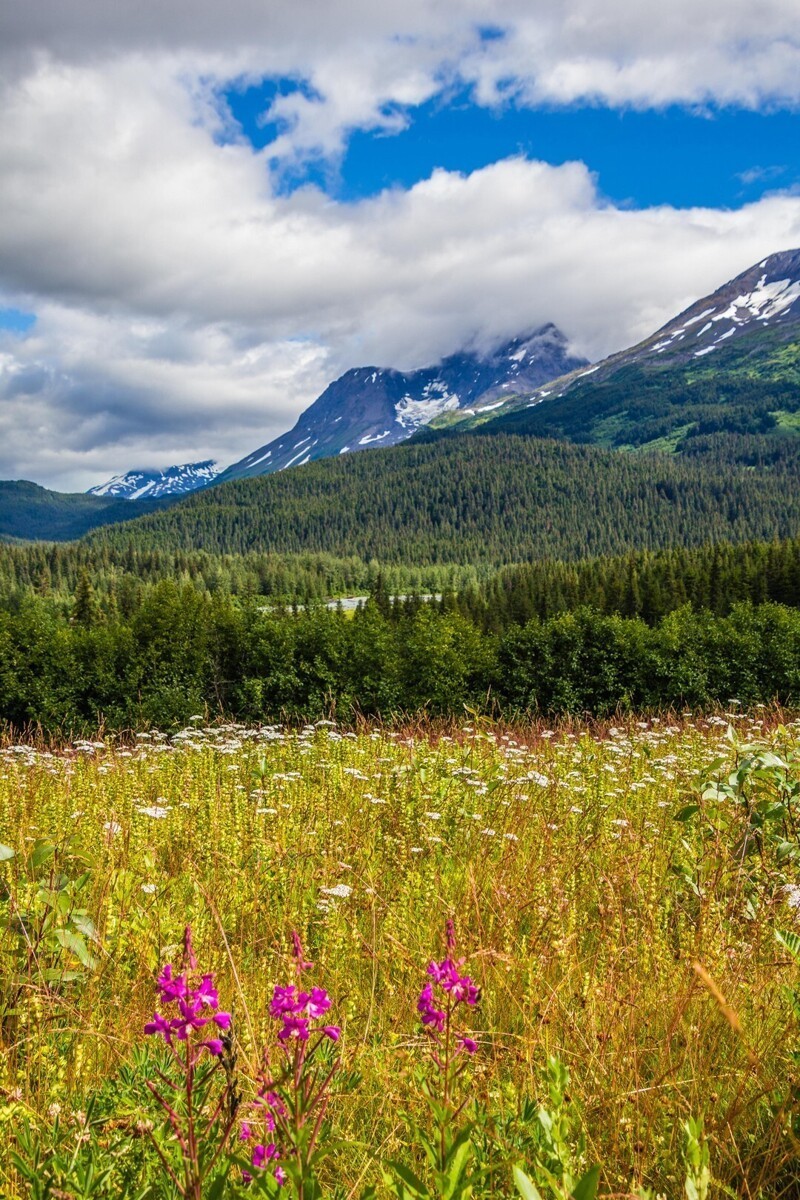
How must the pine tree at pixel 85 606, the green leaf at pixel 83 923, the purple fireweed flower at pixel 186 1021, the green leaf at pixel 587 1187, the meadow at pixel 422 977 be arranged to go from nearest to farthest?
the green leaf at pixel 587 1187
the purple fireweed flower at pixel 186 1021
the meadow at pixel 422 977
the green leaf at pixel 83 923
the pine tree at pixel 85 606

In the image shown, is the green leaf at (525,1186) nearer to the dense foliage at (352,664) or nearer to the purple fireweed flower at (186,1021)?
the purple fireweed flower at (186,1021)

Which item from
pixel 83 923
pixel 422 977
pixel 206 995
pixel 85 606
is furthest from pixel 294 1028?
pixel 85 606

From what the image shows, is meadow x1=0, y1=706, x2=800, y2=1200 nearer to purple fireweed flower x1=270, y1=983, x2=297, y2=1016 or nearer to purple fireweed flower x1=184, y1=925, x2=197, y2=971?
purple fireweed flower x1=270, y1=983, x2=297, y2=1016

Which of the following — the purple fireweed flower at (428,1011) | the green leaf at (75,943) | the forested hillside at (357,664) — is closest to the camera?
the purple fireweed flower at (428,1011)

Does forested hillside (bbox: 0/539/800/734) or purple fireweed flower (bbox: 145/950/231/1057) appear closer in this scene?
purple fireweed flower (bbox: 145/950/231/1057)

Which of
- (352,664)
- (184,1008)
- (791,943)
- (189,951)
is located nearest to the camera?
(184,1008)

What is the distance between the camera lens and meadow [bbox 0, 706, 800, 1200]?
6.78ft

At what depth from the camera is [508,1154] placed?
6.94 feet

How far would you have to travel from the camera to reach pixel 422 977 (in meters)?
3.89

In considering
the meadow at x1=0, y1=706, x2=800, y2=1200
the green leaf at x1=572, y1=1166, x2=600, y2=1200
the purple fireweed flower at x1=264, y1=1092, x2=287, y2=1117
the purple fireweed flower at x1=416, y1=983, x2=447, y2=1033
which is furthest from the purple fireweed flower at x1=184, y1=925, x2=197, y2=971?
the green leaf at x1=572, y1=1166, x2=600, y2=1200

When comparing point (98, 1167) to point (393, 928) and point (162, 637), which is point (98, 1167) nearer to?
point (393, 928)

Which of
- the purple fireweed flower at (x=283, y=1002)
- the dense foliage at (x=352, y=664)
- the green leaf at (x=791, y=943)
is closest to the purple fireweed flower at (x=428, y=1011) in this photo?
the purple fireweed flower at (x=283, y=1002)

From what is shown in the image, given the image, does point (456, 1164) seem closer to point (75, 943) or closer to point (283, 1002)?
point (283, 1002)

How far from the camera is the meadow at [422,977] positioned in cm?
207
